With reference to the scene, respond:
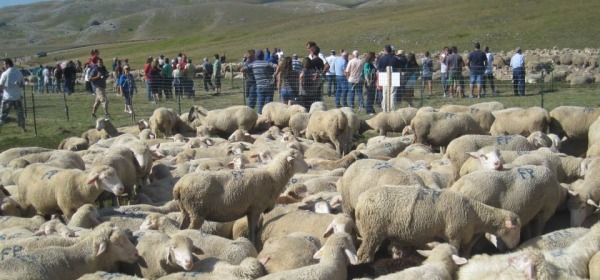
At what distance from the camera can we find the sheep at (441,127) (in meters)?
14.3

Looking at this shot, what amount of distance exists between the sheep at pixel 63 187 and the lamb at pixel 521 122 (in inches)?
321

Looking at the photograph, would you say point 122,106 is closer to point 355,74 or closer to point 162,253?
point 355,74

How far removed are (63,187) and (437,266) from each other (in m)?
5.69

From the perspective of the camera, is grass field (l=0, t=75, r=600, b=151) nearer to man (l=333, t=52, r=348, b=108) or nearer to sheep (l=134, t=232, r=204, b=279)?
man (l=333, t=52, r=348, b=108)

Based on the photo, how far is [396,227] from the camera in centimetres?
779

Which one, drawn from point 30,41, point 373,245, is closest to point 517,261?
point 373,245

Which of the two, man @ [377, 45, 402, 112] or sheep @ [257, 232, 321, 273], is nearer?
sheep @ [257, 232, 321, 273]

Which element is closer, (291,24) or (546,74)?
(546,74)

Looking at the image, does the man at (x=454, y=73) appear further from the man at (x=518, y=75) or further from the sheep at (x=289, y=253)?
the sheep at (x=289, y=253)

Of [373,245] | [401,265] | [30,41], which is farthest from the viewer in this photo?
[30,41]

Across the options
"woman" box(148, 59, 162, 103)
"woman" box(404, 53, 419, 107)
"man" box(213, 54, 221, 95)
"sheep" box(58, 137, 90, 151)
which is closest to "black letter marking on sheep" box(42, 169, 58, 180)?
"sheep" box(58, 137, 90, 151)

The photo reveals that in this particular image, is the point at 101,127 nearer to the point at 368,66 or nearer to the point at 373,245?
the point at 368,66

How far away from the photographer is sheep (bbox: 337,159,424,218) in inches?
359

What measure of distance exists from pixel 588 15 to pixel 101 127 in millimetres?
46422
